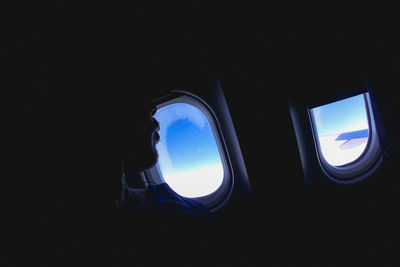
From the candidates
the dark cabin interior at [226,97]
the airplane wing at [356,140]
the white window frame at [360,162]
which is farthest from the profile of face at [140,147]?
the airplane wing at [356,140]

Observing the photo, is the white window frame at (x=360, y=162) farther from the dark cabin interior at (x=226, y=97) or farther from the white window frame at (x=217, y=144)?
the white window frame at (x=217, y=144)

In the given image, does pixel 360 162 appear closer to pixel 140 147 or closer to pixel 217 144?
pixel 217 144

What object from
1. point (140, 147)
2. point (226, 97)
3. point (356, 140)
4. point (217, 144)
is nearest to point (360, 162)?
point (356, 140)

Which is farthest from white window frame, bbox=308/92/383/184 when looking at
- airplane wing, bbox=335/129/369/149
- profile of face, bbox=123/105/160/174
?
profile of face, bbox=123/105/160/174

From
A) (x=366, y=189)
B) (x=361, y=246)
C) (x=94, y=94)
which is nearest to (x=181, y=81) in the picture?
(x=94, y=94)

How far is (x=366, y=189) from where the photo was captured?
224 cm

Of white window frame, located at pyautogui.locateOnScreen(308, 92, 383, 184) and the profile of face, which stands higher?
the profile of face

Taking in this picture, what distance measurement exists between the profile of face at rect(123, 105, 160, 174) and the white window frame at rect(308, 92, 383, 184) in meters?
2.20

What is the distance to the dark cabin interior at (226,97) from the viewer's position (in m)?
0.75

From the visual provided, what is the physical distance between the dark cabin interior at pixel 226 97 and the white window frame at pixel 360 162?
12 cm

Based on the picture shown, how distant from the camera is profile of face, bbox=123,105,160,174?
40.6 inches

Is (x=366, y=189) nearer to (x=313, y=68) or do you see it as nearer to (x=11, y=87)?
(x=313, y=68)

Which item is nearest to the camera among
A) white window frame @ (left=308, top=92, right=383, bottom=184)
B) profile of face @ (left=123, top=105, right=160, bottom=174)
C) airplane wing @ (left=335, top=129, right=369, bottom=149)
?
profile of face @ (left=123, top=105, right=160, bottom=174)

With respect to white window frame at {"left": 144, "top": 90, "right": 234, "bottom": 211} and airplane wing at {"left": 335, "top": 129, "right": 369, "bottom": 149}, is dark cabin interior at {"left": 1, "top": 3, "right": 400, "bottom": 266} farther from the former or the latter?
airplane wing at {"left": 335, "top": 129, "right": 369, "bottom": 149}
